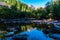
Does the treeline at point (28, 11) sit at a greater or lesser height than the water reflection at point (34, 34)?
greater

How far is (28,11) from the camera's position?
2414 millimetres

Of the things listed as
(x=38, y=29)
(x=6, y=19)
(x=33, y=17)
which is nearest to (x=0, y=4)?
(x=6, y=19)

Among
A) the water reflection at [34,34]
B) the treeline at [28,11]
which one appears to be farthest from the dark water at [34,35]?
the treeline at [28,11]

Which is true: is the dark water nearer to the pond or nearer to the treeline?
the pond

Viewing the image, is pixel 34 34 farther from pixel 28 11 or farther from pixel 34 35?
pixel 28 11

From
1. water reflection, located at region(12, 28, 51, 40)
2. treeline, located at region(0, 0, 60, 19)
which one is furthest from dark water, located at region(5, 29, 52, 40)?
treeline, located at region(0, 0, 60, 19)

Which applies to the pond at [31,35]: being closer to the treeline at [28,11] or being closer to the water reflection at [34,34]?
the water reflection at [34,34]

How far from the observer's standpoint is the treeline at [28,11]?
2377mm

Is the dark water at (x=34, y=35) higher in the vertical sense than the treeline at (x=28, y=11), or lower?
lower

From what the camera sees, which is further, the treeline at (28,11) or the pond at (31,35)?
the treeline at (28,11)

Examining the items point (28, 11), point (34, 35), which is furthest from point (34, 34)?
point (28, 11)

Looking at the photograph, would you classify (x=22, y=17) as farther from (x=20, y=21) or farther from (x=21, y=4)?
(x=21, y=4)

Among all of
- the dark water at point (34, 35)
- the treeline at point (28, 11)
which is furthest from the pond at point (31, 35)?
the treeline at point (28, 11)

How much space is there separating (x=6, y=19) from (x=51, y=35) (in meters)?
0.80
